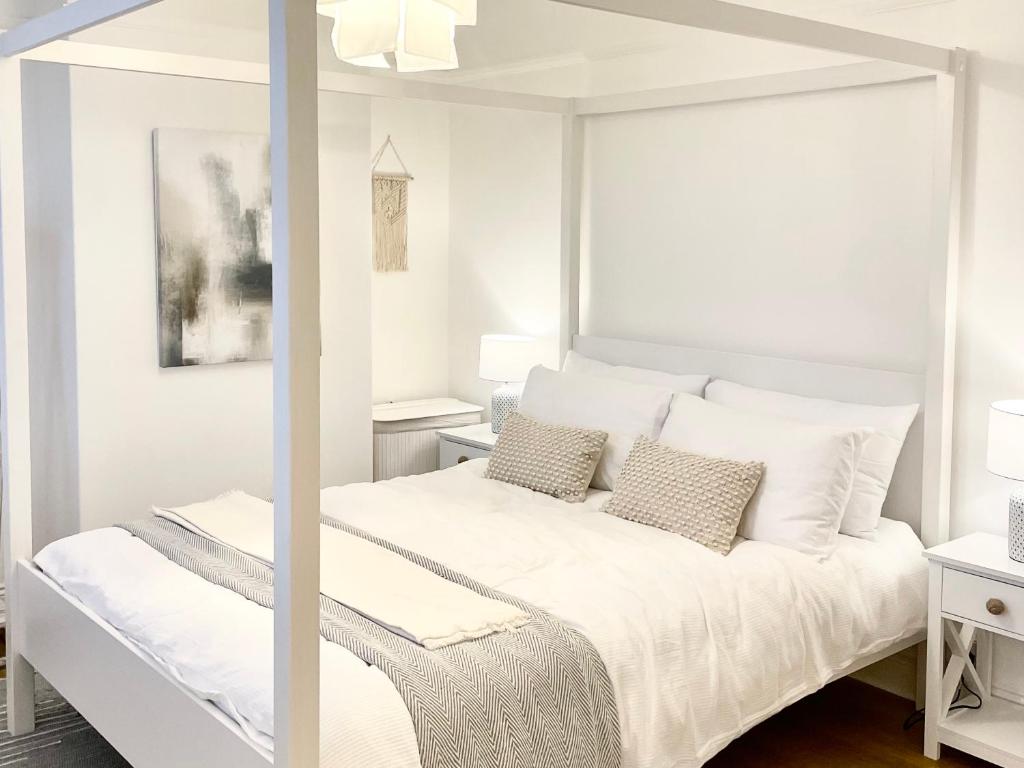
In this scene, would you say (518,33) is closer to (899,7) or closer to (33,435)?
(899,7)

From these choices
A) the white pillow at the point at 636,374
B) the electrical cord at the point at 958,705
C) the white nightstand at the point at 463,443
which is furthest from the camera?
the white nightstand at the point at 463,443

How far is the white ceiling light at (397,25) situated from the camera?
104 inches

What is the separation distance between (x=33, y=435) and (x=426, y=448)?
1.67m

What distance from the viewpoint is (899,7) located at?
3439mm

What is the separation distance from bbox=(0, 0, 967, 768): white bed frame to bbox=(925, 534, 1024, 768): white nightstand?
0.58 ft

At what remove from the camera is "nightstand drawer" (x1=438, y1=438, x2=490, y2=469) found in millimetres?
4699

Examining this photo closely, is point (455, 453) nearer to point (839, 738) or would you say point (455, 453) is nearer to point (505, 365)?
point (505, 365)

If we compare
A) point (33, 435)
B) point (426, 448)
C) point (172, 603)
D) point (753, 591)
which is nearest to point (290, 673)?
point (172, 603)

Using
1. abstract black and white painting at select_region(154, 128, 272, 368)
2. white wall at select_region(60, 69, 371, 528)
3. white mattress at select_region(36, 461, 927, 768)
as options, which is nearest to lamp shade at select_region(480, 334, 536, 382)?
white wall at select_region(60, 69, 371, 528)

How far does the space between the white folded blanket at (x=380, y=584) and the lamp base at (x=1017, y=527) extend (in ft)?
4.75

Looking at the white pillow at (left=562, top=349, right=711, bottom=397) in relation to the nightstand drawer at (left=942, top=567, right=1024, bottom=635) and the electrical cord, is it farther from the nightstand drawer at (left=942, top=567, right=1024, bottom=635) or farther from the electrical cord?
the electrical cord

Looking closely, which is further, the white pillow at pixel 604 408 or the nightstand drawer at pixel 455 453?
the nightstand drawer at pixel 455 453

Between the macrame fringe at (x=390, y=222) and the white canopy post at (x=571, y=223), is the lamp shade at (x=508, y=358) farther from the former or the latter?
the macrame fringe at (x=390, y=222)

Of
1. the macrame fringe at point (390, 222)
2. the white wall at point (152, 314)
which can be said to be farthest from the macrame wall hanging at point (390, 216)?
the white wall at point (152, 314)
